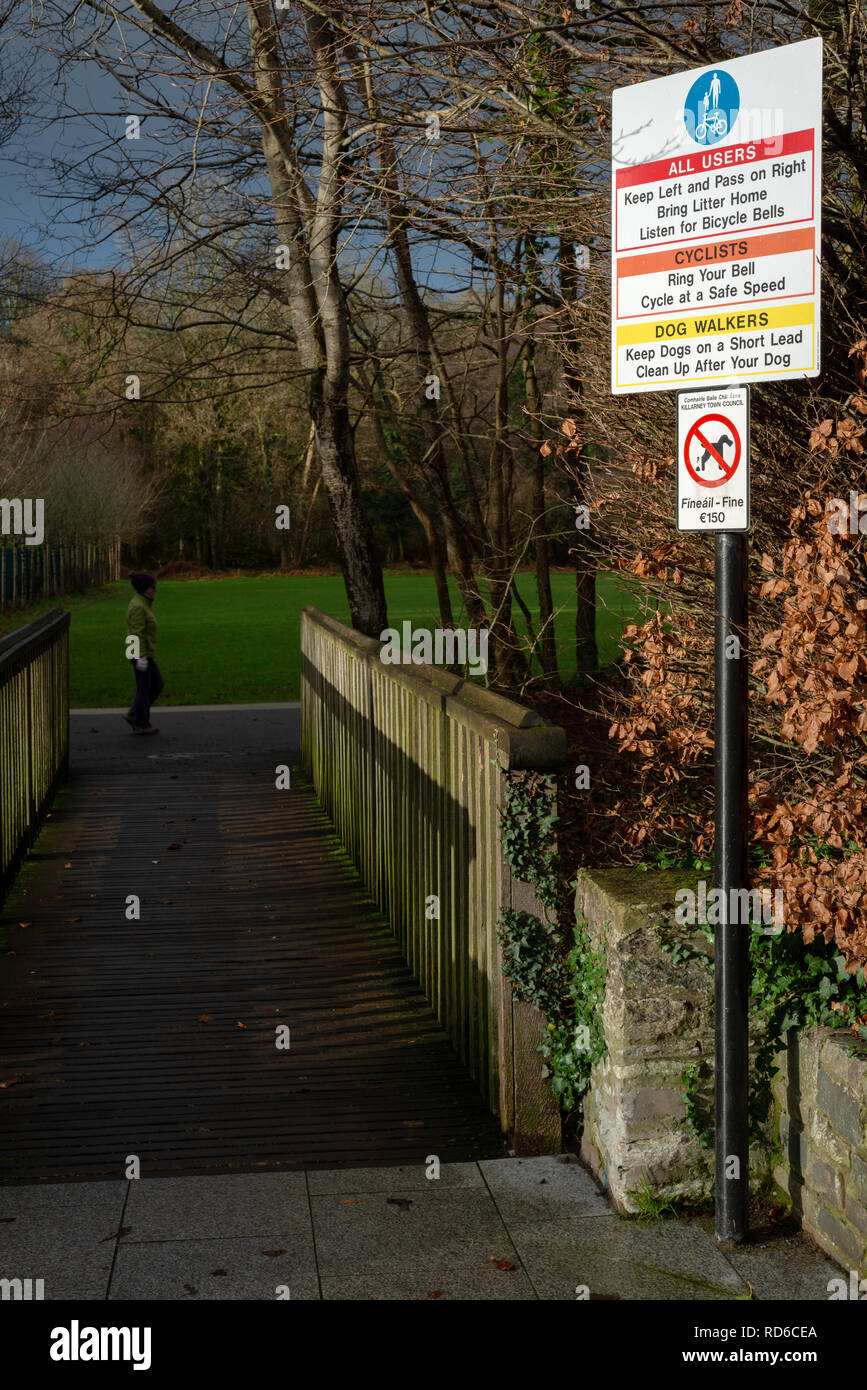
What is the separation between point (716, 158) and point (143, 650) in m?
13.2

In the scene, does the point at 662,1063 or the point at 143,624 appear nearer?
the point at 662,1063

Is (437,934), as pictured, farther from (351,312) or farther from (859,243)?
(351,312)

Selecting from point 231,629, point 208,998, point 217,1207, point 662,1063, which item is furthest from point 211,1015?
point 231,629

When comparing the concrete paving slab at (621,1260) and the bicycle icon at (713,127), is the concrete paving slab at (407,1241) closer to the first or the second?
the concrete paving slab at (621,1260)

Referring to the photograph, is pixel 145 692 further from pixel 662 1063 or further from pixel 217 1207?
pixel 662 1063

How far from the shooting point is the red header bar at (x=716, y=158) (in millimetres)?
4160

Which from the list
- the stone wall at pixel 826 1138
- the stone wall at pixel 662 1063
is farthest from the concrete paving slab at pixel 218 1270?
the stone wall at pixel 826 1138

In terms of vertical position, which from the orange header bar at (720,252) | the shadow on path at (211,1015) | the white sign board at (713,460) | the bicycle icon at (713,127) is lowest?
the shadow on path at (211,1015)

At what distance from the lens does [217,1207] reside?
466 centimetres

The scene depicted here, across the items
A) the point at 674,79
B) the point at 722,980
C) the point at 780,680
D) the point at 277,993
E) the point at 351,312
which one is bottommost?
the point at 277,993

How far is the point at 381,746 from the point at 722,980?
463 centimetres

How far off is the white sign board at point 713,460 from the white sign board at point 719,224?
0.21 feet

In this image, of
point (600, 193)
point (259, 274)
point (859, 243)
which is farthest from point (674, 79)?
point (259, 274)

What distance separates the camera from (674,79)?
439 centimetres
